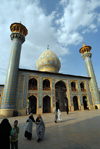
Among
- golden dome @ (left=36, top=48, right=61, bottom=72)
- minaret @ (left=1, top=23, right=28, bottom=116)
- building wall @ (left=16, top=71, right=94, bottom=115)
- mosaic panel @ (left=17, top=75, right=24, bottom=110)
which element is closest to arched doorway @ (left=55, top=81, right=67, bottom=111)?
building wall @ (left=16, top=71, right=94, bottom=115)

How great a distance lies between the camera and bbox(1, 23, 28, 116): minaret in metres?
12.0

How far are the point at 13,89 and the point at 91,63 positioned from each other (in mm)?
20030

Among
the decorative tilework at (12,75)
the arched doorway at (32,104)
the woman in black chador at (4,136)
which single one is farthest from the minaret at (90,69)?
the woman in black chador at (4,136)

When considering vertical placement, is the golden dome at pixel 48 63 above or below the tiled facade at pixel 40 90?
above

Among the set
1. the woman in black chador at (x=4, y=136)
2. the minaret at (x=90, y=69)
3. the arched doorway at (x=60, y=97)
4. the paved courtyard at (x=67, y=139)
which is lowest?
the paved courtyard at (x=67, y=139)

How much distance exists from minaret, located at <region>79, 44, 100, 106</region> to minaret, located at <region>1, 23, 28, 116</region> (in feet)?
52.0

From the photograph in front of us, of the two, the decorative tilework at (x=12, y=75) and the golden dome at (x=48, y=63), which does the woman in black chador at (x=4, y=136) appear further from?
the golden dome at (x=48, y=63)

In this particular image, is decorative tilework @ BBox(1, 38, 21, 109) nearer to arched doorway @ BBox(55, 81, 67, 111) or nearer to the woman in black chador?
arched doorway @ BBox(55, 81, 67, 111)

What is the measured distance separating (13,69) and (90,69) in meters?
18.2

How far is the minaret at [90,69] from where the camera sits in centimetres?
1967

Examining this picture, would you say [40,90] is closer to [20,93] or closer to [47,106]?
[20,93]

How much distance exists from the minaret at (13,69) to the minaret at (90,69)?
15864mm

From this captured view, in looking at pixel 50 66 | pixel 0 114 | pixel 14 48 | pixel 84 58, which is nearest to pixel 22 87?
pixel 0 114

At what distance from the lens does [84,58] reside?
2416cm
